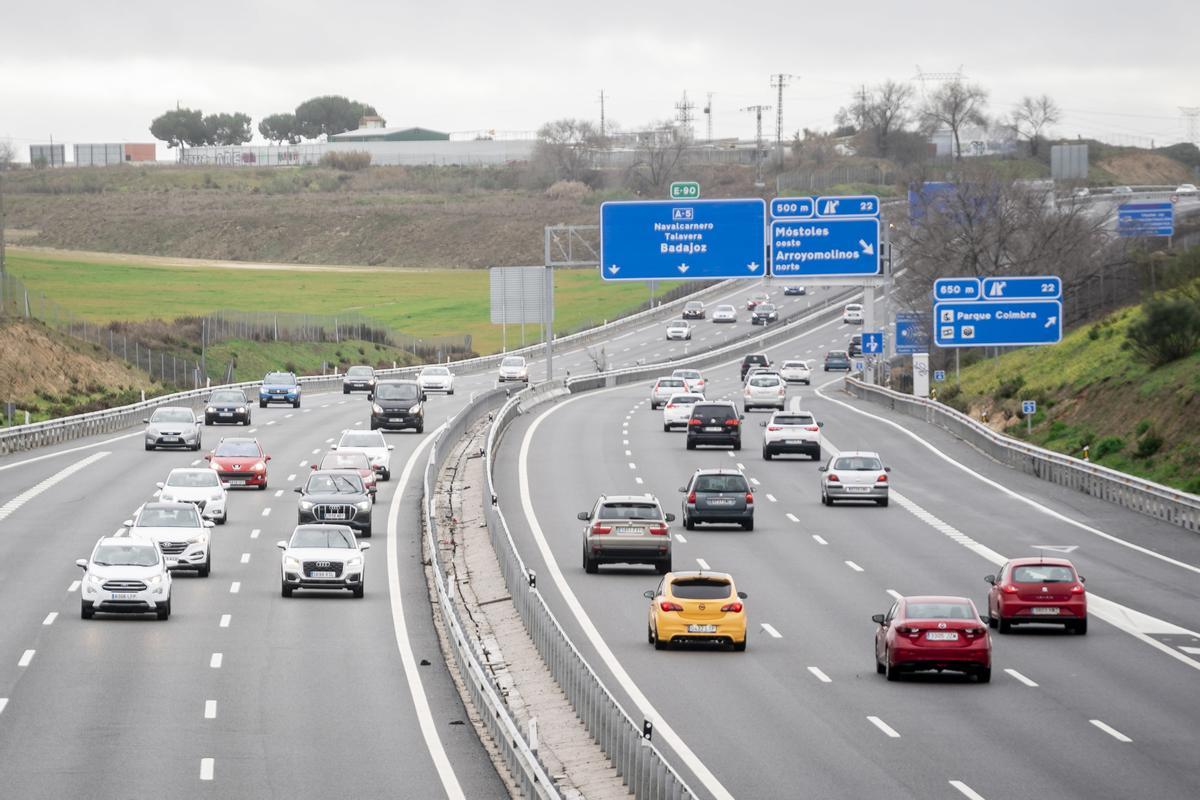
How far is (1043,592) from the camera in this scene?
32.1 meters

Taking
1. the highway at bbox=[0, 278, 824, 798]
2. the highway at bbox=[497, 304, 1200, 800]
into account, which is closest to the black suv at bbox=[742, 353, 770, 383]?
the highway at bbox=[497, 304, 1200, 800]

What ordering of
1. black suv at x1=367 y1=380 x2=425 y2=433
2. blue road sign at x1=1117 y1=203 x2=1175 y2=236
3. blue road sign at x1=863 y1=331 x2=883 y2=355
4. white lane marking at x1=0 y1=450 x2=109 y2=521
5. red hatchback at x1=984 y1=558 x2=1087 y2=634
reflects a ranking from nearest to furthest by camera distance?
red hatchback at x1=984 y1=558 x2=1087 y2=634 < white lane marking at x1=0 y1=450 x2=109 y2=521 < black suv at x1=367 y1=380 x2=425 y2=433 < blue road sign at x1=863 y1=331 x2=883 y2=355 < blue road sign at x1=1117 y1=203 x2=1175 y2=236

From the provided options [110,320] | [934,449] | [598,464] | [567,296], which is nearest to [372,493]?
[598,464]

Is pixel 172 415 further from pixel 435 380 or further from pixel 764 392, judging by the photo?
pixel 435 380

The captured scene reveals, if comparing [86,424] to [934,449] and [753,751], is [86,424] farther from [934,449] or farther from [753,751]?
[753,751]

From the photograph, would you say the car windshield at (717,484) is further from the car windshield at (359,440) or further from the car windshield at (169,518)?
the car windshield at (359,440)

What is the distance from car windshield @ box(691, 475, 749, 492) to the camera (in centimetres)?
4566

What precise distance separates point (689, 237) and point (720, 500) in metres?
26.6

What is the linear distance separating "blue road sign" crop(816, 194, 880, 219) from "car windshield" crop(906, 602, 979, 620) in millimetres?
46700

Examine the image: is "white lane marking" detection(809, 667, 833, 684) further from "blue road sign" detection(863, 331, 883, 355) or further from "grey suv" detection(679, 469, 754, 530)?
"blue road sign" detection(863, 331, 883, 355)

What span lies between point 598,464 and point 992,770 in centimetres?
3927

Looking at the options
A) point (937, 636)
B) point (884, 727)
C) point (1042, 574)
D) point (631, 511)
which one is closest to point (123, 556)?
point (631, 511)

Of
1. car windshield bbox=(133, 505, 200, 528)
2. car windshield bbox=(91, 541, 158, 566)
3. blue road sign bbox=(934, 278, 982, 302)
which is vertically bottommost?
car windshield bbox=(133, 505, 200, 528)

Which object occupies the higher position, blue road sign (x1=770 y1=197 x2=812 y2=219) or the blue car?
blue road sign (x1=770 y1=197 x2=812 y2=219)
